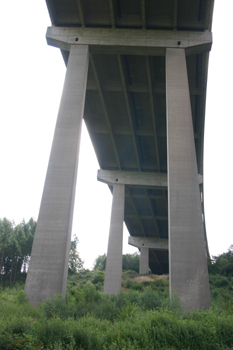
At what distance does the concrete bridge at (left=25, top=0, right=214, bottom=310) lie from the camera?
997cm

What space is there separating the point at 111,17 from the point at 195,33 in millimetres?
4173

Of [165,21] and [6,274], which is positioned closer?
[165,21]

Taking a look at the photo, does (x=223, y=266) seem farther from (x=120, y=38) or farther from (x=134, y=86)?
(x=120, y=38)

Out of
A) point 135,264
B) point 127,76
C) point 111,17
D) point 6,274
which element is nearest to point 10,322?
point 111,17

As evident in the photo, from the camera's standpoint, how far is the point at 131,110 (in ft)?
67.1

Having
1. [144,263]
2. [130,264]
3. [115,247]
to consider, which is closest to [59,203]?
[115,247]

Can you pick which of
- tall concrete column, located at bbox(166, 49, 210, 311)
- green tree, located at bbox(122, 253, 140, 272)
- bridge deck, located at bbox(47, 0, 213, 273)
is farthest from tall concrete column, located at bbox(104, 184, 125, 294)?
green tree, located at bbox(122, 253, 140, 272)

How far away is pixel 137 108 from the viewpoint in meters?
20.8

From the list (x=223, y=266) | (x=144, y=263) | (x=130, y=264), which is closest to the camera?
(x=223, y=266)

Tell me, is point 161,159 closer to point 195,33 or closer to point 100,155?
Answer: point 100,155

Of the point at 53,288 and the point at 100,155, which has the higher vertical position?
the point at 100,155

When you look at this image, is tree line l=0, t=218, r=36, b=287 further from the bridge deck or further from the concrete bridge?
the concrete bridge

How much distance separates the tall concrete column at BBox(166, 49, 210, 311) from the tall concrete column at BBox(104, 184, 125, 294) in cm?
1316

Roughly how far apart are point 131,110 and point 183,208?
455 inches
